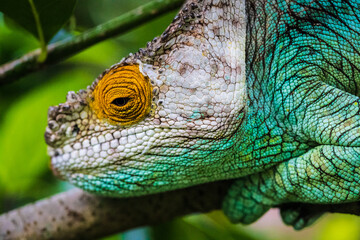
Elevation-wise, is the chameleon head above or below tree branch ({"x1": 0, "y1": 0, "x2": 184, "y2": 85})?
below

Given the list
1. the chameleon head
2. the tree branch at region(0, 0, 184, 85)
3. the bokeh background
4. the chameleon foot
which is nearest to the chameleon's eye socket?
the chameleon head

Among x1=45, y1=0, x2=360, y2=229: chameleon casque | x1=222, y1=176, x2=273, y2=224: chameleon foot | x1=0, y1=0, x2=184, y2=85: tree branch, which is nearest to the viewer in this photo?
x1=45, y1=0, x2=360, y2=229: chameleon casque

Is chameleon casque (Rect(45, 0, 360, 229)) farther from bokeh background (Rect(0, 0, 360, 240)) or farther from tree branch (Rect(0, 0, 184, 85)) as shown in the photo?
bokeh background (Rect(0, 0, 360, 240))

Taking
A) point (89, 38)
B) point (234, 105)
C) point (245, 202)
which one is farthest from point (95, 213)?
point (234, 105)

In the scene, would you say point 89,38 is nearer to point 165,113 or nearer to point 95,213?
point 165,113

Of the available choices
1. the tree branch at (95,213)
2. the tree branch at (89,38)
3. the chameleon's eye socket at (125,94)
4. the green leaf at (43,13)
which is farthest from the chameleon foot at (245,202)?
the green leaf at (43,13)

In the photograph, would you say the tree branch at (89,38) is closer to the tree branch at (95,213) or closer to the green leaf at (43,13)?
the green leaf at (43,13)
